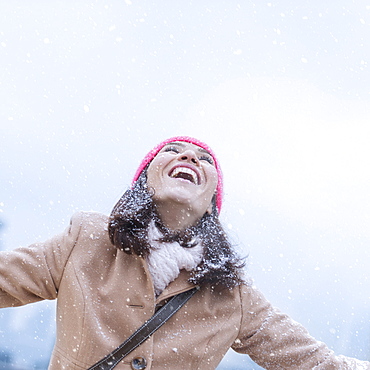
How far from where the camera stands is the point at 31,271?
216 cm

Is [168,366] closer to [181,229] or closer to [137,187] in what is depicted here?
[181,229]

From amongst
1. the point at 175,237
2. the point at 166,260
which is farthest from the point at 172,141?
the point at 166,260

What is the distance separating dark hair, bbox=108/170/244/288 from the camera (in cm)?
226

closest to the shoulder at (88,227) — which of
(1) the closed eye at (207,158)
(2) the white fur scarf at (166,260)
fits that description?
(2) the white fur scarf at (166,260)

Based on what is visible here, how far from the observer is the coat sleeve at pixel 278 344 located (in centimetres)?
240

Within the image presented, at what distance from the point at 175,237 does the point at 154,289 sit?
309mm

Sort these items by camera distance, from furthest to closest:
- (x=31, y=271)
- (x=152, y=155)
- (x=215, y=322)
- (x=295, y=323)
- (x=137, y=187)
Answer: (x=152, y=155), (x=137, y=187), (x=295, y=323), (x=215, y=322), (x=31, y=271)

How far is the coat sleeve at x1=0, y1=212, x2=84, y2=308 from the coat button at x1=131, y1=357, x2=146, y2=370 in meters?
0.51

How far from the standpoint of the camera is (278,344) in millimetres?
2438

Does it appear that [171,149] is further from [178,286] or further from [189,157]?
[178,286]

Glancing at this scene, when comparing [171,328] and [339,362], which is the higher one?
[171,328]

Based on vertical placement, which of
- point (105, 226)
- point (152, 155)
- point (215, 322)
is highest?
point (152, 155)

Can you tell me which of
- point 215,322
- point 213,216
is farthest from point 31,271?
point 213,216

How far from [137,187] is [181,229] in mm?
417
